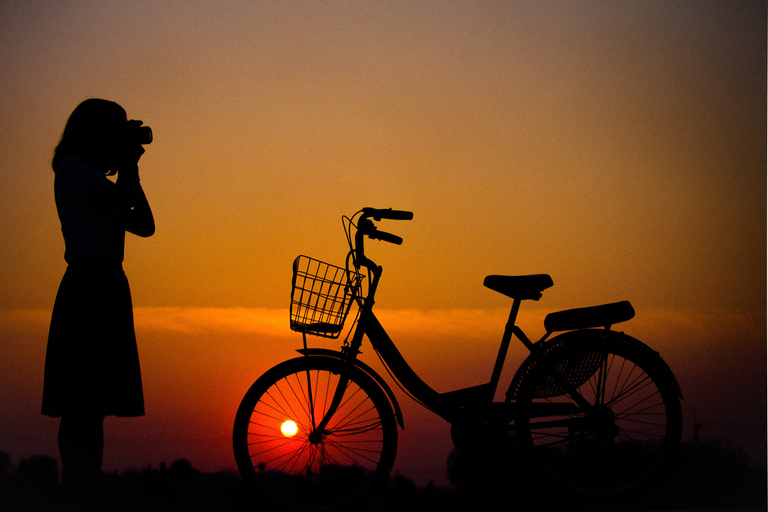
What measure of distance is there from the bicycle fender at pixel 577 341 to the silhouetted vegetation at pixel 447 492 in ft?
1.19

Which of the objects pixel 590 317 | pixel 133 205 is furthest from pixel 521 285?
pixel 133 205

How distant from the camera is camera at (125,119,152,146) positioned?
2.46 metres

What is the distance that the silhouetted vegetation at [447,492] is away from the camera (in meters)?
2.82

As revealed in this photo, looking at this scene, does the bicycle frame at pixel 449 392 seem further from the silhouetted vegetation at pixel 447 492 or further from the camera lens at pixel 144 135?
the camera lens at pixel 144 135

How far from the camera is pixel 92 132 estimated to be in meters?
2.41

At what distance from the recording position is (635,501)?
2844 millimetres

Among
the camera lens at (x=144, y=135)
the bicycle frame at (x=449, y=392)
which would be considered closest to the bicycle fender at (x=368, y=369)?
the bicycle frame at (x=449, y=392)

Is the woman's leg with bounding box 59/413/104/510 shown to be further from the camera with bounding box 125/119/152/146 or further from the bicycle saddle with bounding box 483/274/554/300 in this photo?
the bicycle saddle with bounding box 483/274/554/300

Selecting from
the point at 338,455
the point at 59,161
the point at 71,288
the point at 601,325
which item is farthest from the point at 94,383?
the point at 601,325

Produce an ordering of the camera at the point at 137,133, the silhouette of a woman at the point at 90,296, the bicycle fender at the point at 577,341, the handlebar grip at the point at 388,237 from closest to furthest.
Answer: the silhouette of a woman at the point at 90,296 → the camera at the point at 137,133 → the handlebar grip at the point at 388,237 → the bicycle fender at the point at 577,341

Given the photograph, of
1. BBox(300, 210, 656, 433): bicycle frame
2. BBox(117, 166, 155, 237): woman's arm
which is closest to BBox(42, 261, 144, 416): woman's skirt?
BBox(117, 166, 155, 237): woman's arm

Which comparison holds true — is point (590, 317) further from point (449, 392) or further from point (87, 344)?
point (87, 344)

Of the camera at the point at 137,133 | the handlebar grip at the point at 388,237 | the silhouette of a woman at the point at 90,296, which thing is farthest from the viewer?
the handlebar grip at the point at 388,237

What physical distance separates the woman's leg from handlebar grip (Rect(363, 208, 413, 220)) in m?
1.52
